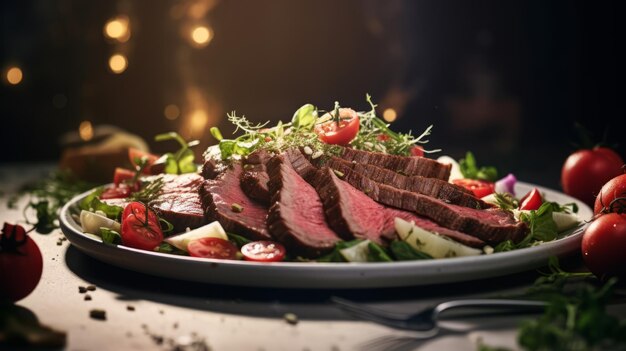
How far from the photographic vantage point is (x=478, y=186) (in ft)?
16.9

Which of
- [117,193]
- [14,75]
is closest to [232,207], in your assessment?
[117,193]

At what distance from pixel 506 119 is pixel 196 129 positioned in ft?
11.9

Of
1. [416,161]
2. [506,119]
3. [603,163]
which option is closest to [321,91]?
[506,119]

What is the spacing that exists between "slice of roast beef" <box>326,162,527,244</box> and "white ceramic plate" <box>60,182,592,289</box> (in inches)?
12.6

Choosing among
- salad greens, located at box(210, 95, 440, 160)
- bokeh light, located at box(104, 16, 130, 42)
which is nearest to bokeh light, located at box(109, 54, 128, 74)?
bokeh light, located at box(104, 16, 130, 42)

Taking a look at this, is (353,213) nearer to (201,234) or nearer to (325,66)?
(201,234)

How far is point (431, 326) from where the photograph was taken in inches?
108

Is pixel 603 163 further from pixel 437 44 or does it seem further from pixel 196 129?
pixel 196 129

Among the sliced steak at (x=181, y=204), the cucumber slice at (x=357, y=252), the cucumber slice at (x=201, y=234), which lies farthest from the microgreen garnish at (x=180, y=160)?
the cucumber slice at (x=357, y=252)

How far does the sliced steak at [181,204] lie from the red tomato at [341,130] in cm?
76

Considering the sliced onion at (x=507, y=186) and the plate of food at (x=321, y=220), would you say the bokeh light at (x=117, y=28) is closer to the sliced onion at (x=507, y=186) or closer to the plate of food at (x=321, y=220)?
the plate of food at (x=321, y=220)

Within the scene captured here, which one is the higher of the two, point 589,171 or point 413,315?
point 413,315

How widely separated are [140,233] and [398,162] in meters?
1.47

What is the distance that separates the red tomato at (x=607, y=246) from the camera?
3395 mm
